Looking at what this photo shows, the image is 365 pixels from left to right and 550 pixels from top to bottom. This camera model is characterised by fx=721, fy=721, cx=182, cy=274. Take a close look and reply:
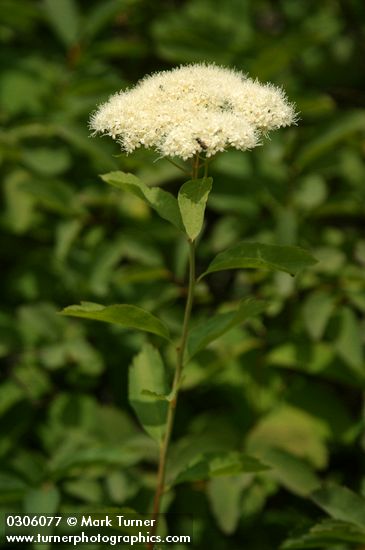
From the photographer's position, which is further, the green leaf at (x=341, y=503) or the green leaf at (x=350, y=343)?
the green leaf at (x=350, y=343)

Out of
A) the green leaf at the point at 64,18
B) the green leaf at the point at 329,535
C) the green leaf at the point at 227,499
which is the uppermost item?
the green leaf at the point at 64,18

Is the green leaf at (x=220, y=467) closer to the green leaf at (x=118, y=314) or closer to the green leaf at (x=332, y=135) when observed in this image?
the green leaf at (x=118, y=314)

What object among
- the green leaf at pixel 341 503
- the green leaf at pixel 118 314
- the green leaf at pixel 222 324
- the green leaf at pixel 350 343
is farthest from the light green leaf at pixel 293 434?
the green leaf at pixel 118 314

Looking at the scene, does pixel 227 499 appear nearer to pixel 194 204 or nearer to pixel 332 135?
pixel 194 204

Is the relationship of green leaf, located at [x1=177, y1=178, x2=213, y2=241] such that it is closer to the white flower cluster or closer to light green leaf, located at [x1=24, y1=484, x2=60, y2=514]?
the white flower cluster

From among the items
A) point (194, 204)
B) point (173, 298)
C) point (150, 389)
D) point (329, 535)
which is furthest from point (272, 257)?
point (173, 298)

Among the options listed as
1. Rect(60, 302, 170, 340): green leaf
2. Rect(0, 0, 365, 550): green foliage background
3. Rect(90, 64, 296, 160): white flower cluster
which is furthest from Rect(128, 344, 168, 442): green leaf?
Rect(90, 64, 296, 160): white flower cluster
